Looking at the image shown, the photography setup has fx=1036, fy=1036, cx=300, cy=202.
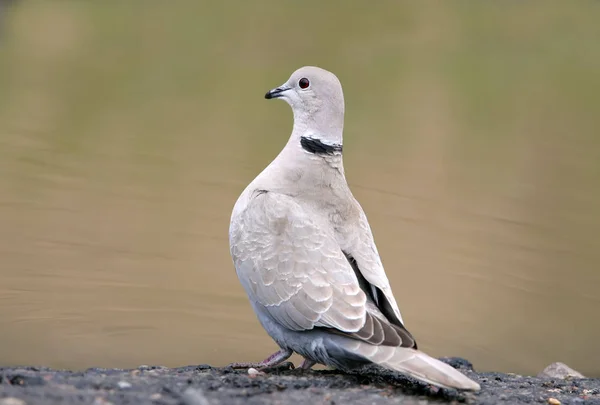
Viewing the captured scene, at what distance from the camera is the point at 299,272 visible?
19.3 ft

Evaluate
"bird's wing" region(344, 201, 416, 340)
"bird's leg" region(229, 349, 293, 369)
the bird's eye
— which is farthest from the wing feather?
the bird's eye

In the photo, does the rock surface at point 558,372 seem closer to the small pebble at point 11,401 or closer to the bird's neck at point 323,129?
the bird's neck at point 323,129

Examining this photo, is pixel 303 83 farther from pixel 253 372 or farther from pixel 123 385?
pixel 123 385

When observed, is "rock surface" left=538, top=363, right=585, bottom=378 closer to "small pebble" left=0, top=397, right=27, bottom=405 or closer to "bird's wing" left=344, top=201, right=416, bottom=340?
"bird's wing" left=344, top=201, right=416, bottom=340

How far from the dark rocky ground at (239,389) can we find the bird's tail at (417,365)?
0.54ft

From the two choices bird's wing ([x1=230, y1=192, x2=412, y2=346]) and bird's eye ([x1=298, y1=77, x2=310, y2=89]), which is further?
bird's eye ([x1=298, y1=77, x2=310, y2=89])

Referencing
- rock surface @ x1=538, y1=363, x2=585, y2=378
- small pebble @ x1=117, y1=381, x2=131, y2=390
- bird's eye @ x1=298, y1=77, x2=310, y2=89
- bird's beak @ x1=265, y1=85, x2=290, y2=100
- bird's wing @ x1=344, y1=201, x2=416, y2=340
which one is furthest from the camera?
rock surface @ x1=538, y1=363, x2=585, y2=378

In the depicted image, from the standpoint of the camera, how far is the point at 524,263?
10609mm

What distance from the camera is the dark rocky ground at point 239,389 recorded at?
4.65 m

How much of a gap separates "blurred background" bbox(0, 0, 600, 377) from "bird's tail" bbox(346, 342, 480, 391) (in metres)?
2.31

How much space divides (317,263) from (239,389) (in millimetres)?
981

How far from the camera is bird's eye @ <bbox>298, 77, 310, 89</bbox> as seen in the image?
6867mm

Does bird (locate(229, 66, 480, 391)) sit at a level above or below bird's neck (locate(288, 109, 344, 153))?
below

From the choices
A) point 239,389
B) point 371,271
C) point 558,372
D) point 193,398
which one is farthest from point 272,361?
point 558,372
